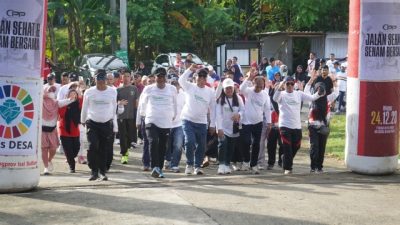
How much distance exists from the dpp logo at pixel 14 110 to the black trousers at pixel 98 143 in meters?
1.37

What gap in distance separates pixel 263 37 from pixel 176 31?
443 centimetres

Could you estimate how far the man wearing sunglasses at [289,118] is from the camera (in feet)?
38.1

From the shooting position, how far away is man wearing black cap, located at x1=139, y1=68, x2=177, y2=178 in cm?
1094

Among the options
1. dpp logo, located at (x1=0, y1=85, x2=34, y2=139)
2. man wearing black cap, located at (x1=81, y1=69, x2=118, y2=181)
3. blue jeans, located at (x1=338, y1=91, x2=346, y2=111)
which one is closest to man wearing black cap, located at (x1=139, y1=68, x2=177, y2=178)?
man wearing black cap, located at (x1=81, y1=69, x2=118, y2=181)

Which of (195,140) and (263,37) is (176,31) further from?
(195,140)

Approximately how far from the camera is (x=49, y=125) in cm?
1180

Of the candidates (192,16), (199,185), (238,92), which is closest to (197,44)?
(192,16)

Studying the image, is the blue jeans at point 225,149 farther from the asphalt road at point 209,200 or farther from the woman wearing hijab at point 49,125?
the woman wearing hijab at point 49,125

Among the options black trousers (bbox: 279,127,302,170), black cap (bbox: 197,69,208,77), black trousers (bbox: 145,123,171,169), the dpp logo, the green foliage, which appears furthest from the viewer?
the green foliage

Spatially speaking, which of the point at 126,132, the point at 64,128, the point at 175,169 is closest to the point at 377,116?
the point at 175,169

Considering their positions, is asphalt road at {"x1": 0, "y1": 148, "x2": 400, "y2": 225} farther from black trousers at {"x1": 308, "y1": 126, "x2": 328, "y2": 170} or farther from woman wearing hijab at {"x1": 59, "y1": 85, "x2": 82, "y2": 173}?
woman wearing hijab at {"x1": 59, "y1": 85, "x2": 82, "y2": 173}

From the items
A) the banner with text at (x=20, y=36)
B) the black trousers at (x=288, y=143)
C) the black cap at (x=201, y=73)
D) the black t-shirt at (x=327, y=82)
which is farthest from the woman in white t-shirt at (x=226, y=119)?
the banner with text at (x=20, y=36)

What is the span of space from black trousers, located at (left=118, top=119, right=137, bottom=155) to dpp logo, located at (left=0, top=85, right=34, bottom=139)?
3.99 metres

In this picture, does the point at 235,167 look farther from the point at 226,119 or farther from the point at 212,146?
the point at 226,119
